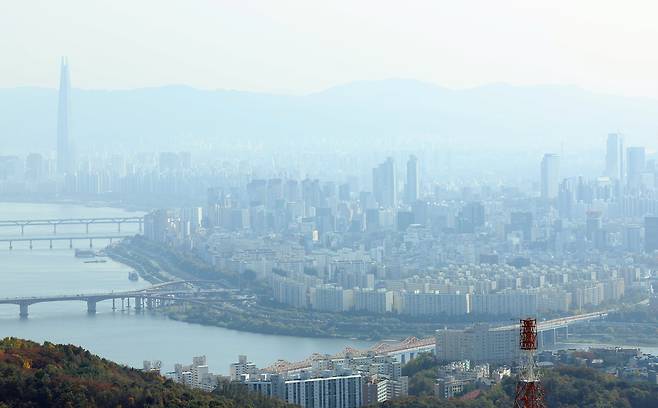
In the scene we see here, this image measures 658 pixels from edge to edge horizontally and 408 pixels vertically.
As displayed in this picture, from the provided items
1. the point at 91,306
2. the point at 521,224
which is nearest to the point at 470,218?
the point at 521,224

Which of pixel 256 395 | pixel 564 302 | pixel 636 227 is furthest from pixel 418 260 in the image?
pixel 256 395

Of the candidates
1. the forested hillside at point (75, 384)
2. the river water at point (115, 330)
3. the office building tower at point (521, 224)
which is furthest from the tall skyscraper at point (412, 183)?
the forested hillside at point (75, 384)

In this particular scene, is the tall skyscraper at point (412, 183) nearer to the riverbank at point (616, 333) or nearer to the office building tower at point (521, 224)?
the office building tower at point (521, 224)

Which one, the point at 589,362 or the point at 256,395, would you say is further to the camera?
the point at 589,362

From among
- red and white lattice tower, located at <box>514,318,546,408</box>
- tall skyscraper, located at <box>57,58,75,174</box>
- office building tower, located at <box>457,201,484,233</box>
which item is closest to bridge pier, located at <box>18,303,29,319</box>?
office building tower, located at <box>457,201,484,233</box>

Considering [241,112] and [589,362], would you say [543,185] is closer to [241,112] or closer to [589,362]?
[589,362]

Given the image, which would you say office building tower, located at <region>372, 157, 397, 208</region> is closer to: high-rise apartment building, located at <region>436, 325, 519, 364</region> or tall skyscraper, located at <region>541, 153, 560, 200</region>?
tall skyscraper, located at <region>541, 153, 560, 200</region>
